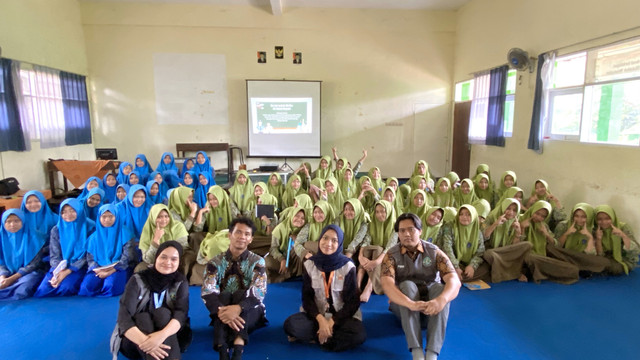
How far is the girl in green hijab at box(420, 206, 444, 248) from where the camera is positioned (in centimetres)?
344

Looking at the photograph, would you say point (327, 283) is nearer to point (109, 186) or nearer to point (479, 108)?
point (109, 186)

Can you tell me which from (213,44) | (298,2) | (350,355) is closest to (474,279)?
(350,355)

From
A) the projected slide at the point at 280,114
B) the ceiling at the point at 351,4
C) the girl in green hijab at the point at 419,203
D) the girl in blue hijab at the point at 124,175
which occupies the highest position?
the ceiling at the point at 351,4

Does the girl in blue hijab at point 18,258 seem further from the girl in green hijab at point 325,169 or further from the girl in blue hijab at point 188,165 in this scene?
the girl in green hijab at point 325,169

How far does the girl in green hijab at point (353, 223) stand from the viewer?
11.4 feet

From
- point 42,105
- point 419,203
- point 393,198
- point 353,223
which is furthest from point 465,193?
point 42,105

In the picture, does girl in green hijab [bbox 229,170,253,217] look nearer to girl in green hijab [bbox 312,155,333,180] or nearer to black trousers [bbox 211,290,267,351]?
girl in green hijab [bbox 312,155,333,180]

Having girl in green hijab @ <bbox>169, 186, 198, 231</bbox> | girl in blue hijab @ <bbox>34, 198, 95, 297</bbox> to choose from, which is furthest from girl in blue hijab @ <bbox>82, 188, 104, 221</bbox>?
girl in green hijab @ <bbox>169, 186, 198, 231</bbox>

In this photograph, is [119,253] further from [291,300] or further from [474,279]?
[474,279]

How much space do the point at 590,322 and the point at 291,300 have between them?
2.36 metres

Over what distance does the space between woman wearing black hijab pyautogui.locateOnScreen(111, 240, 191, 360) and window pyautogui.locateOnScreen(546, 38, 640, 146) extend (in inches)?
194

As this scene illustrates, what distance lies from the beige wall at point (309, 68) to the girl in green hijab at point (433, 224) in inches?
206

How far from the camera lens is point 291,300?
3145 mm

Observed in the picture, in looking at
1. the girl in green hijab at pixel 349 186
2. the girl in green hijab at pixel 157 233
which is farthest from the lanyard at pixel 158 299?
the girl in green hijab at pixel 349 186
